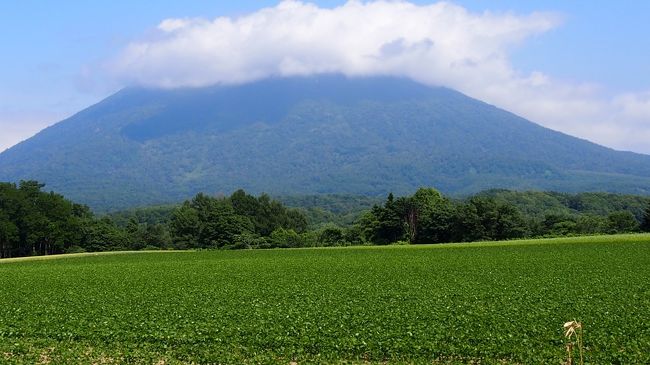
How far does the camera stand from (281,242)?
92.1 m

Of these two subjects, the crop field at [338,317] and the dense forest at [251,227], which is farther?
the dense forest at [251,227]

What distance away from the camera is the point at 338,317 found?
17906 mm

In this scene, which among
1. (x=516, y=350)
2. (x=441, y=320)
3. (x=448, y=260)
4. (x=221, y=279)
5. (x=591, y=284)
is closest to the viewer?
(x=516, y=350)

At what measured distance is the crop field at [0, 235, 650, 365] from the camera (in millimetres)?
13922

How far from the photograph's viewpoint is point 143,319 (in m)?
18.7

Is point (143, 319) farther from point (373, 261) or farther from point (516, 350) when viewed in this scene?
point (373, 261)

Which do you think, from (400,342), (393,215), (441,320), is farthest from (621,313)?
(393,215)

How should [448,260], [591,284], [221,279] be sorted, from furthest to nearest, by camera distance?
[448,260] → [221,279] → [591,284]

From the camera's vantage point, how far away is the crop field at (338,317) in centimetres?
1392

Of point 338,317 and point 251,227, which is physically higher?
point 251,227

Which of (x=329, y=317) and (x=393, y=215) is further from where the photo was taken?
(x=393, y=215)

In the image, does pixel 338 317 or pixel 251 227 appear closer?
pixel 338 317

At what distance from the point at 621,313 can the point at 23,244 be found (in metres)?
81.7

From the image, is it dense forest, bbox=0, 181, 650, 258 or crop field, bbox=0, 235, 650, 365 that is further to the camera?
dense forest, bbox=0, 181, 650, 258
